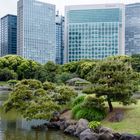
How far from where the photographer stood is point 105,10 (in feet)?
563

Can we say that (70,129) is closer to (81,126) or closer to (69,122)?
(81,126)

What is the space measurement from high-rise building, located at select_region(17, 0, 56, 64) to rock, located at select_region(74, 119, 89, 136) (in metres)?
151

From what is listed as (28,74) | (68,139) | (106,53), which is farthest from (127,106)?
(106,53)

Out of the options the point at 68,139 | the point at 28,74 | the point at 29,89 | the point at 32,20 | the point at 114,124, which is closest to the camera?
the point at 68,139

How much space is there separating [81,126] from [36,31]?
6367 inches

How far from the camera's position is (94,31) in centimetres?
17438

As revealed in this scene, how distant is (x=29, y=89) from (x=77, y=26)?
14647 centimetres

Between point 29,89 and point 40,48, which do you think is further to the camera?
point 40,48

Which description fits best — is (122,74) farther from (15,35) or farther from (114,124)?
(15,35)

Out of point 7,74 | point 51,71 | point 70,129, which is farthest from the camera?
point 51,71

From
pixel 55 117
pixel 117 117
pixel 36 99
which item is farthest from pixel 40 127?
pixel 117 117

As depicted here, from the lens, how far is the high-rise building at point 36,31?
581 feet

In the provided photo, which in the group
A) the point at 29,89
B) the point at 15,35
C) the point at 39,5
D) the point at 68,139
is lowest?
the point at 68,139

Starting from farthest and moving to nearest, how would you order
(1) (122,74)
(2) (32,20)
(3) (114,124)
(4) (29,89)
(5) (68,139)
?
(2) (32,20)
(4) (29,89)
(1) (122,74)
(3) (114,124)
(5) (68,139)
